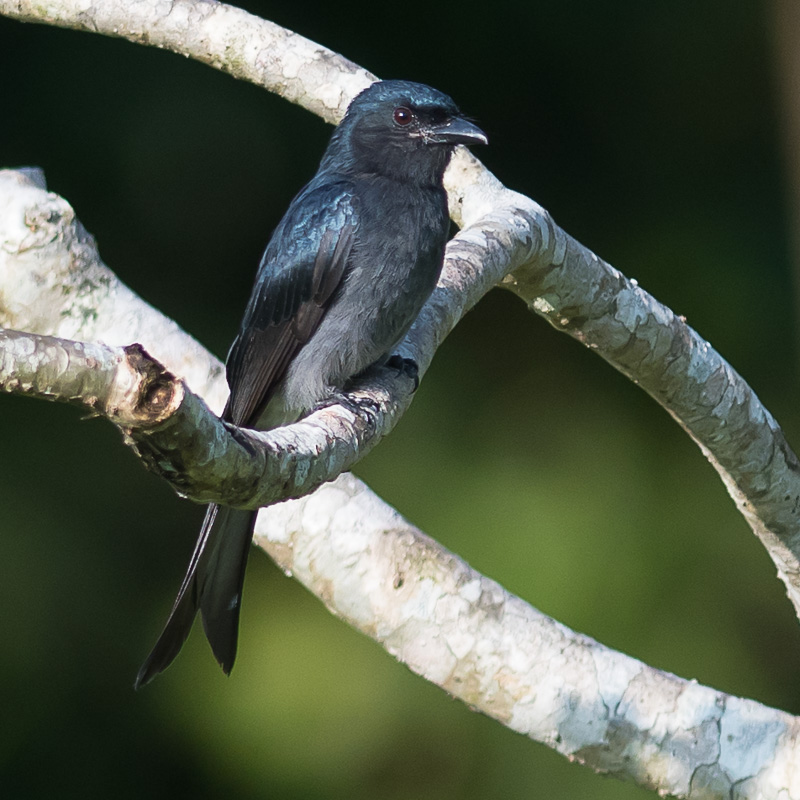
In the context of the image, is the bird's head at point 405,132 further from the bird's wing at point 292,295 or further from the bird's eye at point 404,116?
the bird's wing at point 292,295

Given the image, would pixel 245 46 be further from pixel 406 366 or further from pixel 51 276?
pixel 406 366

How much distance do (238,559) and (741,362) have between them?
248 cm

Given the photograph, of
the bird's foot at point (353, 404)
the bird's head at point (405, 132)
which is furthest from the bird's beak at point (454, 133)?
the bird's foot at point (353, 404)

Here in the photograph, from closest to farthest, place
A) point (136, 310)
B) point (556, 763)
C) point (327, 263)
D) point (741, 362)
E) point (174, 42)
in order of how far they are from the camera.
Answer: point (327, 263), point (136, 310), point (174, 42), point (556, 763), point (741, 362)

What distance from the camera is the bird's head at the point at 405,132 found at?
2717 mm

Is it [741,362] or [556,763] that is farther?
[741,362]

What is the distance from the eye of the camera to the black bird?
2.52 meters

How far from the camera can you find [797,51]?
4508mm

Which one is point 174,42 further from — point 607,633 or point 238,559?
point 607,633

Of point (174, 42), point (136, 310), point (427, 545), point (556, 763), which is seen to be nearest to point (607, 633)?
point (556, 763)

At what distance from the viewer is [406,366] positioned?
2633 millimetres

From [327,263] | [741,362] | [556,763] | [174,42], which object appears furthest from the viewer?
[741,362]

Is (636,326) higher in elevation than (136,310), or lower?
higher

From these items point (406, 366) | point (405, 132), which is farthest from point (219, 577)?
point (405, 132)
